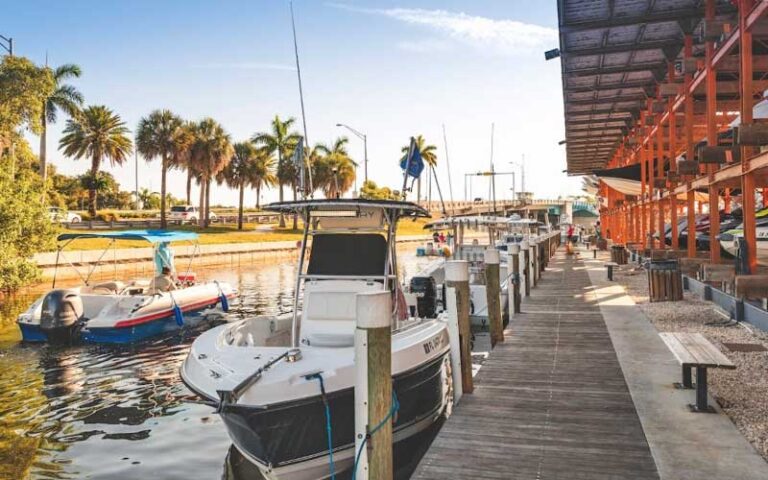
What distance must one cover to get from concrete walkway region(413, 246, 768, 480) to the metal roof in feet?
33.2

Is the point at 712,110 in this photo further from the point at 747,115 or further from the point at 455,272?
the point at 455,272

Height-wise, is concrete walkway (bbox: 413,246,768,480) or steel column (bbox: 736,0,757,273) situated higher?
steel column (bbox: 736,0,757,273)

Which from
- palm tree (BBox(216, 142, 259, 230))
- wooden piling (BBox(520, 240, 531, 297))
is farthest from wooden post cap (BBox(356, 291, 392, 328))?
palm tree (BBox(216, 142, 259, 230))

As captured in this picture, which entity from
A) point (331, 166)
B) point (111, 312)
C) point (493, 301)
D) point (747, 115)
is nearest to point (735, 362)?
point (493, 301)

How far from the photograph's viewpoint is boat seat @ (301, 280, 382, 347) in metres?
7.79

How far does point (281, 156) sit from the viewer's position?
7325cm

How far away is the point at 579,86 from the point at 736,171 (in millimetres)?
11405

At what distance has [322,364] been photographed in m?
6.11

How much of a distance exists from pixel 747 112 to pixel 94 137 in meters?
60.8

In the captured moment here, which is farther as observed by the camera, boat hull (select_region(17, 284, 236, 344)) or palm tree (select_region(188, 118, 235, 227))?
palm tree (select_region(188, 118, 235, 227))

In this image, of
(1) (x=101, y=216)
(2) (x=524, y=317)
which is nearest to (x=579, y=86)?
(2) (x=524, y=317)

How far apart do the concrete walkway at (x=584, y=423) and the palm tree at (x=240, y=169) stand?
63475mm

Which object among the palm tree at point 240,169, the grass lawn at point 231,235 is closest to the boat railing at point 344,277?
the grass lawn at point 231,235

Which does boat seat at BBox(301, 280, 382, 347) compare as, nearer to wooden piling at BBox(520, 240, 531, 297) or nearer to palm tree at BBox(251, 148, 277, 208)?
wooden piling at BBox(520, 240, 531, 297)
